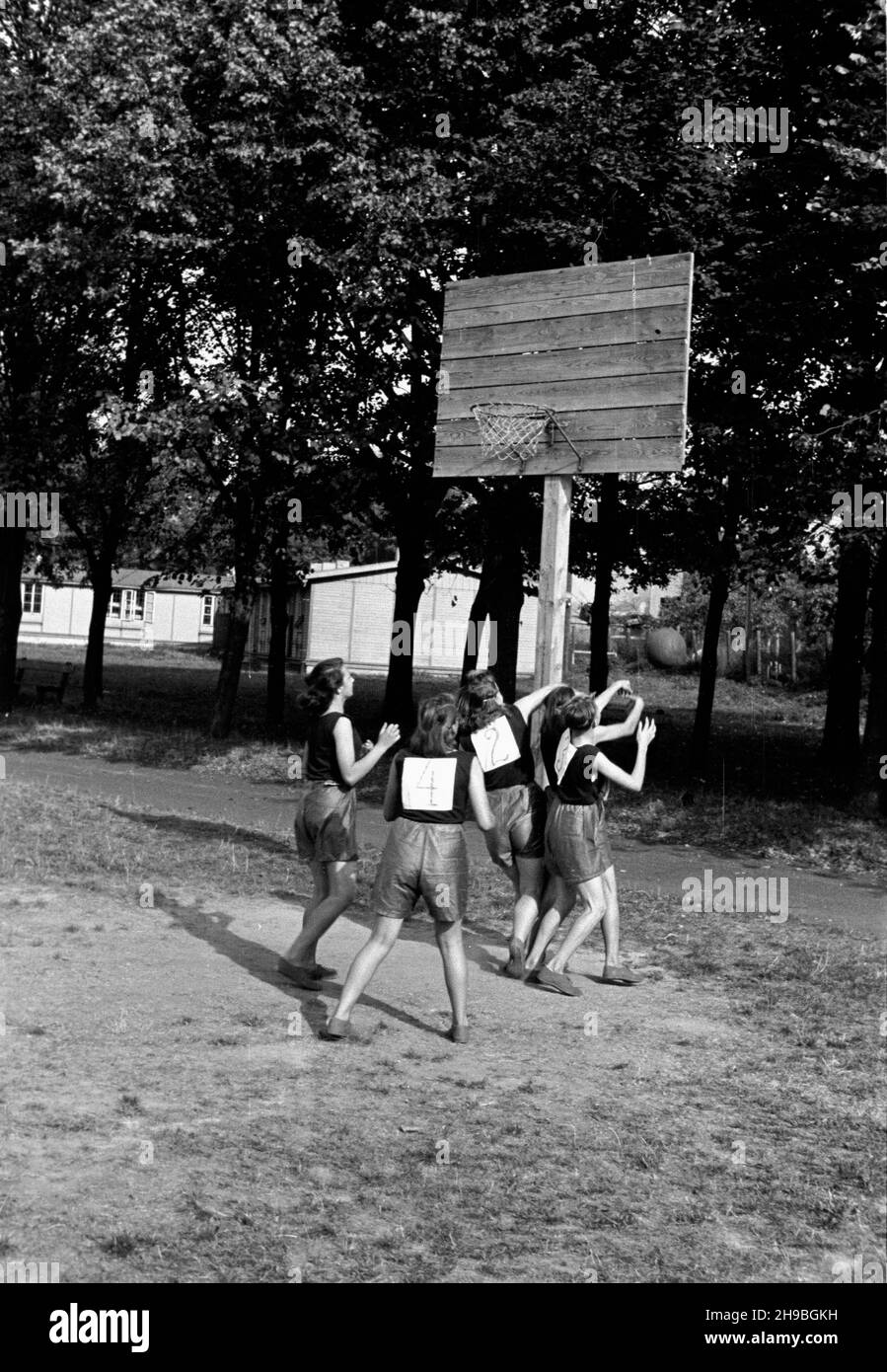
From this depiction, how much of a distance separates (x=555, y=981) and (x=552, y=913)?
0.41m

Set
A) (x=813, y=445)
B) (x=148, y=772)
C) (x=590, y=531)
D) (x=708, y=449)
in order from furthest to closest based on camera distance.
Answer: (x=590, y=531) → (x=148, y=772) → (x=708, y=449) → (x=813, y=445)

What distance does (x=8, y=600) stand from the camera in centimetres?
2841

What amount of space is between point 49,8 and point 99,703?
13.9 meters

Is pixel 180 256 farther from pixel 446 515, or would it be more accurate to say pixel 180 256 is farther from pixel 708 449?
pixel 708 449

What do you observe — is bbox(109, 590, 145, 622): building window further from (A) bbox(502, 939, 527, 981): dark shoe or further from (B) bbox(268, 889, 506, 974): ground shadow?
(A) bbox(502, 939, 527, 981): dark shoe

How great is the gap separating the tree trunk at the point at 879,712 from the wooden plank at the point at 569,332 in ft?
22.6

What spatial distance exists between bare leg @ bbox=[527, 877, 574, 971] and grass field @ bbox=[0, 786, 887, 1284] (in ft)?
0.84

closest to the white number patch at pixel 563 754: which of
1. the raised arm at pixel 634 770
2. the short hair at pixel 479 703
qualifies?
the raised arm at pixel 634 770

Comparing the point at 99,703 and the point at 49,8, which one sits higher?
the point at 49,8

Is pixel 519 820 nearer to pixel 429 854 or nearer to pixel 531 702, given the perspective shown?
pixel 531 702

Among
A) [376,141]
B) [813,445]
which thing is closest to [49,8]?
[376,141]

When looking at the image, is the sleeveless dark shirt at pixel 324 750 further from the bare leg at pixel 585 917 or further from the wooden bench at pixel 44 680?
the wooden bench at pixel 44 680

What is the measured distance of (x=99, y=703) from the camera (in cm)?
3198

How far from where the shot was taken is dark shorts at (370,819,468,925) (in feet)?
23.4
